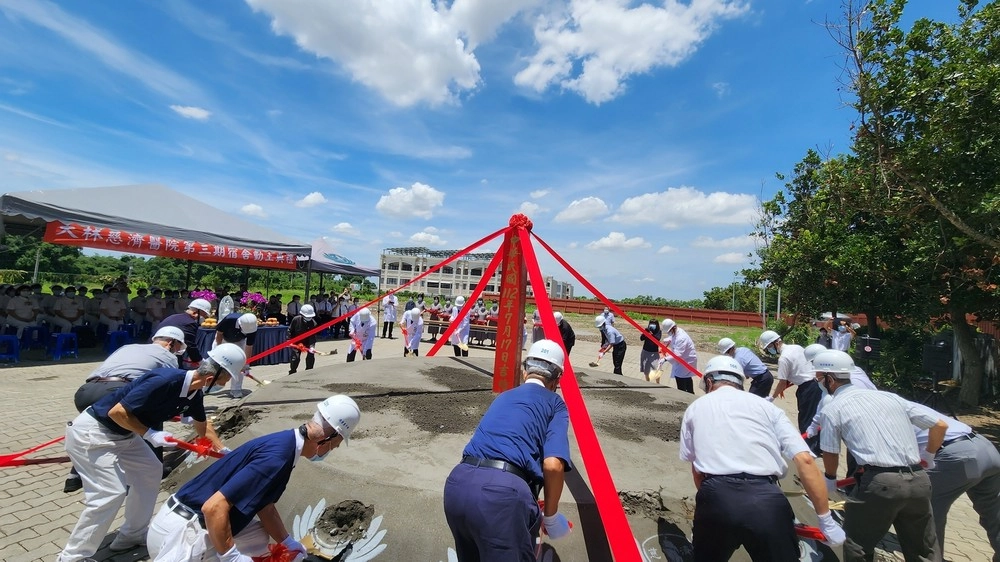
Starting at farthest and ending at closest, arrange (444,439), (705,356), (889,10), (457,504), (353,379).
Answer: (705,356) < (889,10) < (353,379) < (444,439) < (457,504)

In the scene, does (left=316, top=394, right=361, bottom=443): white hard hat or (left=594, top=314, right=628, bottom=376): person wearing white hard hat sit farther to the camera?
(left=594, top=314, right=628, bottom=376): person wearing white hard hat

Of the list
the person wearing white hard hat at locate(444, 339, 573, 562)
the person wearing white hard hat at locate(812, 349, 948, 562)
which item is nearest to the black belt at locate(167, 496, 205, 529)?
the person wearing white hard hat at locate(444, 339, 573, 562)

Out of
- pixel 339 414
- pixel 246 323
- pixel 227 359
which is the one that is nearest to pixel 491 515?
pixel 339 414

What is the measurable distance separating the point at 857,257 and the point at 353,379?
11782 millimetres

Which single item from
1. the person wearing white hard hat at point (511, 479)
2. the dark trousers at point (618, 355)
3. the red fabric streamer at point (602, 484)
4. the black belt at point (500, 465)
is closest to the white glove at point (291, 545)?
the person wearing white hard hat at point (511, 479)

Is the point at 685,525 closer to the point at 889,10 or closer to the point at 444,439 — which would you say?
the point at 444,439

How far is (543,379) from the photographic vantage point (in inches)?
110

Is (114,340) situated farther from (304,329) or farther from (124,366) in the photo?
(124,366)

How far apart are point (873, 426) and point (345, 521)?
351 centimetres

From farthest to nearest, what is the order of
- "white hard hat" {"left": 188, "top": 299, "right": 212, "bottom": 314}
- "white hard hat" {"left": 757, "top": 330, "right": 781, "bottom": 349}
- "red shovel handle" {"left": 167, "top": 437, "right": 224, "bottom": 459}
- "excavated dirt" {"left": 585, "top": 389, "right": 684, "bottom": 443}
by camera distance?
"white hard hat" {"left": 188, "top": 299, "right": 212, "bottom": 314} → "white hard hat" {"left": 757, "top": 330, "right": 781, "bottom": 349} → "excavated dirt" {"left": 585, "top": 389, "right": 684, "bottom": 443} → "red shovel handle" {"left": 167, "top": 437, "right": 224, "bottom": 459}

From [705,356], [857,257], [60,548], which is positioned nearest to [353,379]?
[60,548]

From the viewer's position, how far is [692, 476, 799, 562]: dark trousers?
2.28 m

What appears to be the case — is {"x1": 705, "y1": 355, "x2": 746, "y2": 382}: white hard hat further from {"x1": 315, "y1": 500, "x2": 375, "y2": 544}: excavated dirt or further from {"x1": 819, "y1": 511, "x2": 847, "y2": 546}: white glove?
{"x1": 315, "y1": 500, "x2": 375, "y2": 544}: excavated dirt

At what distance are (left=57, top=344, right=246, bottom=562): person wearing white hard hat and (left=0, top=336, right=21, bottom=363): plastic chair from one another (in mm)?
9136
